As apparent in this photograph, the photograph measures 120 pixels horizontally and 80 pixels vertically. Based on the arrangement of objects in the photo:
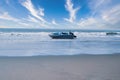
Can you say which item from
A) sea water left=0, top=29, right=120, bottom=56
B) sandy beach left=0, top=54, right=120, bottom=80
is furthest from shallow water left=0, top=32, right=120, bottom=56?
sandy beach left=0, top=54, right=120, bottom=80

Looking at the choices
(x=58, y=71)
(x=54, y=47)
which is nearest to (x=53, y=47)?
(x=54, y=47)

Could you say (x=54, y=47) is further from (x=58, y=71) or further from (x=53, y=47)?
(x=58, y=71)

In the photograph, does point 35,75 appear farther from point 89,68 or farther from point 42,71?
point 89,68

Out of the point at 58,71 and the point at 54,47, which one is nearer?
the point at 58,71

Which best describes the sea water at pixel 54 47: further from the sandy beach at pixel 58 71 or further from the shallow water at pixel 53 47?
the sandy beach at pixel 58 71

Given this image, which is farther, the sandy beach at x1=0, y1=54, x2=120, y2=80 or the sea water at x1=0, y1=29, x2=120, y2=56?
the sea water at x1=0, y1=29, x2=120, y2=56

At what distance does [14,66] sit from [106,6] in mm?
6460

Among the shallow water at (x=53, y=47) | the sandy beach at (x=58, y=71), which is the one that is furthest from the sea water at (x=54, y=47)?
the sandy beach at (x=58, y=71)

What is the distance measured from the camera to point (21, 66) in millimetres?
3648

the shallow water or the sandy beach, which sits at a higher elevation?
the sandy beach

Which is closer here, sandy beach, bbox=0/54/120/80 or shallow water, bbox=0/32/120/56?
sandy beach, bbox=0/54/120/80

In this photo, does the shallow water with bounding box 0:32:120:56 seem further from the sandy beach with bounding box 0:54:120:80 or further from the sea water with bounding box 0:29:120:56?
the sandy beach with bounding box 0:54:120:80

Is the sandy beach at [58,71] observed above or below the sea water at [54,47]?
above

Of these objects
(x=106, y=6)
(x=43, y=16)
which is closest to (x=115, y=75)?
(x=106, y=6)
